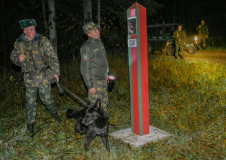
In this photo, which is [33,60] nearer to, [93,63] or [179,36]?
[93,63]

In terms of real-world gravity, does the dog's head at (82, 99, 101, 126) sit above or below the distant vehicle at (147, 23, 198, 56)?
below

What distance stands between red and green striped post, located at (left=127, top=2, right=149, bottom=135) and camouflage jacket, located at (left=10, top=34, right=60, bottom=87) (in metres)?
1.33

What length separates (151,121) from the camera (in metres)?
5.02

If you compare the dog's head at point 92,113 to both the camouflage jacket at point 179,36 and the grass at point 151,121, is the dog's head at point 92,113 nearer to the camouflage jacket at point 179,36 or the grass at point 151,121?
the grass at point 151,121

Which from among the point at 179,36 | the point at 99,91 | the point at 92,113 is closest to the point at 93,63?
the point at 99,91

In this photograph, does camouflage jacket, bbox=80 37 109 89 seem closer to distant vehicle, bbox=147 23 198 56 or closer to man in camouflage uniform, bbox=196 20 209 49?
distant vehicle, bbox=147 23 198 56

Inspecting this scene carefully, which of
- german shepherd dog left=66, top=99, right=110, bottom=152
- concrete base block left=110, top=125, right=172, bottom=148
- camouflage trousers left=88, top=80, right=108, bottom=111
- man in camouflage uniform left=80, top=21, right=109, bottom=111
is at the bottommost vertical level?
concrete base block left=110, top=125, right=172, bottom=148

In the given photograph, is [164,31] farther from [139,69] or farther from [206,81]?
[139,69]

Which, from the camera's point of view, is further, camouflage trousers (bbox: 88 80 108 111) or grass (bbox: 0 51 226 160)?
camouflage trousers (bbox: 88 80 108 111)

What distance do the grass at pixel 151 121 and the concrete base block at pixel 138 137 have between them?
0.11m

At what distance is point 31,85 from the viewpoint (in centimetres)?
430

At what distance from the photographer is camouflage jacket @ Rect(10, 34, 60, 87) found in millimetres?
4266

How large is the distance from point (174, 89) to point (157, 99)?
0.72 meters

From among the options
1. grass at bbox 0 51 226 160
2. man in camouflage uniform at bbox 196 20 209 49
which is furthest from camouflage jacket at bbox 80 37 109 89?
man in camouflage uniform at bbox 196 20 209 49
